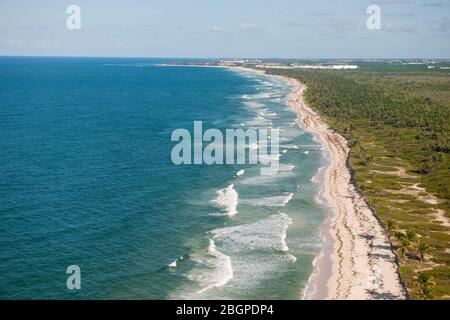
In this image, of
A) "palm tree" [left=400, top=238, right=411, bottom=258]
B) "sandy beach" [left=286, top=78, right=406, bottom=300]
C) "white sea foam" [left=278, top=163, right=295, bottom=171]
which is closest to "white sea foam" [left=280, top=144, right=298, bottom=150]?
"white sea foam" [left=278, top=163, right=295, bottom=171]

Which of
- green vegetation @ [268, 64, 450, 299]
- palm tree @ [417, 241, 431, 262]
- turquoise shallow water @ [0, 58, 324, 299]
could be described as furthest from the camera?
palm tree @ [417, 241, 431, 262]

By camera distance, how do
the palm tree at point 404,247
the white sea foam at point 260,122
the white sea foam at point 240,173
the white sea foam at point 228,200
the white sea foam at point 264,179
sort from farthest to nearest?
1. the white sea foam at point 260,122
2. the white sea foam at point 240,173
3. the white sea foam at point 264,179
4. the white sea foam at point 228,200
5. the palm tree at point 404,247

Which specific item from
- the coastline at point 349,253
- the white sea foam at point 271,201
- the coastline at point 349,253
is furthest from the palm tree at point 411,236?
the white sea foam at point 271,201

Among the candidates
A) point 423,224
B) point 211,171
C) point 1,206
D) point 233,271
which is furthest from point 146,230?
point 423,224

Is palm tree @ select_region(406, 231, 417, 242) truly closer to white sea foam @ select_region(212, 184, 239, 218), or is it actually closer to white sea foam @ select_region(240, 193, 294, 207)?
white sea foam @ select_region(240, 193, 294, 207)

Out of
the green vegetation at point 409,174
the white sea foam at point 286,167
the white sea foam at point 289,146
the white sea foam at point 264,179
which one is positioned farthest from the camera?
the white sea foam at point 289,146

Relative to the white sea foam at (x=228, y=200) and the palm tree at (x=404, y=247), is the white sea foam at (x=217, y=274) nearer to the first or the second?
the white sea foam at (x=228, y=200)
